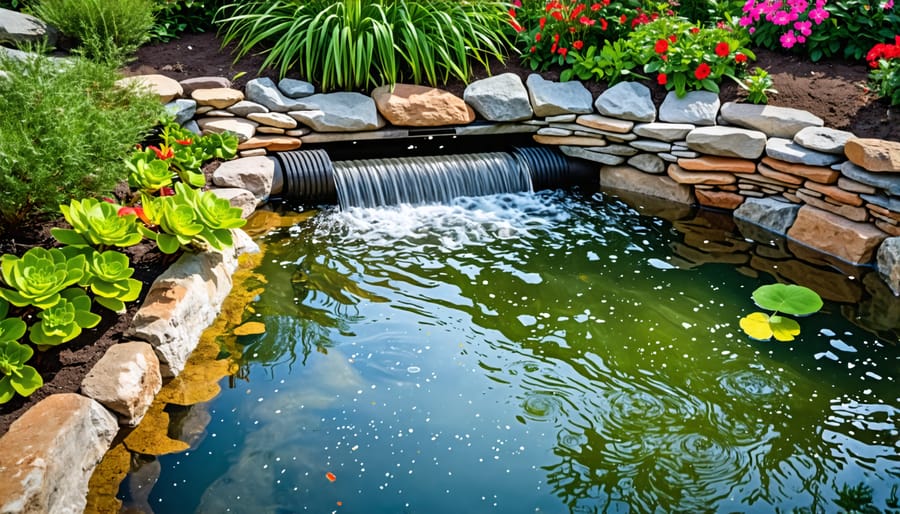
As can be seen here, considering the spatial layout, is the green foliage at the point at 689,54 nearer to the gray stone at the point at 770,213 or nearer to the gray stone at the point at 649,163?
the gray stone at the point at 649,163

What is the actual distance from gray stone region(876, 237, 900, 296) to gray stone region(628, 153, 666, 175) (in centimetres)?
156

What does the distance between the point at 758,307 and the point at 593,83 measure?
2.44m

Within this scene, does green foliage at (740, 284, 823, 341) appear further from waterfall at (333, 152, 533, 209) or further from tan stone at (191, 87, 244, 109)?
tan stone at (191, 87, 244, 109)

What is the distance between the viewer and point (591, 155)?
18.6 feet

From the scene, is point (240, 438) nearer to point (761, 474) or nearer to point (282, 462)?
point (282, 462)

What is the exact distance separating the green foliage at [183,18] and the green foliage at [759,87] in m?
4.14

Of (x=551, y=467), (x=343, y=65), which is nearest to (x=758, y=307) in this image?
(x=551, y=467)

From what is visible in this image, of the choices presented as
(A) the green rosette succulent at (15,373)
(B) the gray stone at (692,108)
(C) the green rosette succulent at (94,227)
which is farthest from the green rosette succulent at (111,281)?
(B) the gray stone at (692,108)

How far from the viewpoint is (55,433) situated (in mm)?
2543

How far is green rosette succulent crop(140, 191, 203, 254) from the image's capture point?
11.2 ft

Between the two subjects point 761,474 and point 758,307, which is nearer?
point 761,474

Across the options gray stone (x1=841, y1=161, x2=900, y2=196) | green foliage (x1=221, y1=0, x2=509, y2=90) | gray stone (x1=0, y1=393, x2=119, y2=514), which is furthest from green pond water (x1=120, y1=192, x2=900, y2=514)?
green foliage (x1=221, y1=0, x2=509, y2=90)

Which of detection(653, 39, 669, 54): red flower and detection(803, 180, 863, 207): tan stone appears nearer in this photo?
detection(803, 180, 863, 207): tan stone

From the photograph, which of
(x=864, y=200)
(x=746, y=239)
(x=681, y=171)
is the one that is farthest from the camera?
(x=681, y=171)
